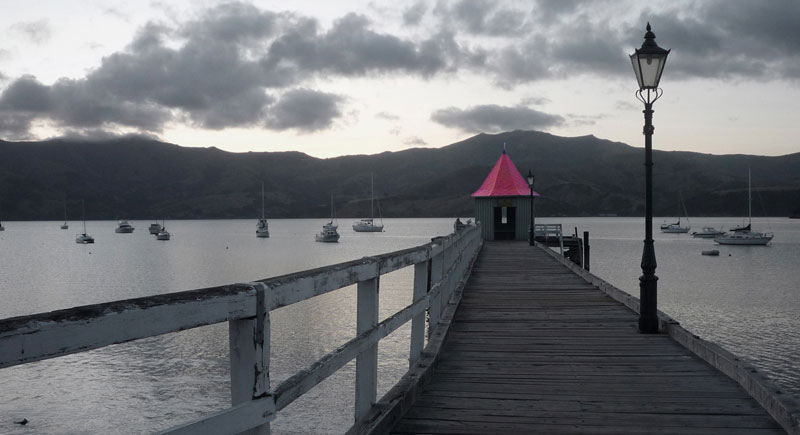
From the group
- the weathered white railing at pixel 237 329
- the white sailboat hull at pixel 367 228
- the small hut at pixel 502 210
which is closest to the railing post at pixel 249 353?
the weathered white railing at pixel 237 329

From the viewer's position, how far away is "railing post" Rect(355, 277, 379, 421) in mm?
3875

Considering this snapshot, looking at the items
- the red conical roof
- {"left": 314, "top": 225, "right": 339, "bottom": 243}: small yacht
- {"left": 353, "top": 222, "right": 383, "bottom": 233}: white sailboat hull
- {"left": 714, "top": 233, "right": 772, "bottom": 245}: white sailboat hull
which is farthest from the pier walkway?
{"left": 353, "top": 222, "right": 383, "bottom": 233}: white sailboat hull

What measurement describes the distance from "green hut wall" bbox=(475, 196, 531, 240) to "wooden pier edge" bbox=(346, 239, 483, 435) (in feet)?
92.8

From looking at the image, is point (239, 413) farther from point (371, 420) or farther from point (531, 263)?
point (531, 263)

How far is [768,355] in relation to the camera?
2041cm

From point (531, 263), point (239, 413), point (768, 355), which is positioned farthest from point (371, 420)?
point (768, 355)

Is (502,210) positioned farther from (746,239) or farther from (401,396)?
(746,239)

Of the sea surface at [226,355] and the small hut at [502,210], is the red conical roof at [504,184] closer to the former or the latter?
the small hut at [502,210]

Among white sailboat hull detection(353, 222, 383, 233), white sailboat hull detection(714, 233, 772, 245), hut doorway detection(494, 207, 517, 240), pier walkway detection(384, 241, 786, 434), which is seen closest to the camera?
pier walkway detection(384, 241, 786, 434)

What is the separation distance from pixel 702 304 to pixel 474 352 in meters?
31.0

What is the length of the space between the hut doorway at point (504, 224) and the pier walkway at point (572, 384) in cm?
2569

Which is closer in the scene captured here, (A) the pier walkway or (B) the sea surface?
(A) the pier walkway

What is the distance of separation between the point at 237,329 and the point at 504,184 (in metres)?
33.8

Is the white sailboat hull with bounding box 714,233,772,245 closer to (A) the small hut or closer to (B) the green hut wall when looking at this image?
(B) the green hut wall
